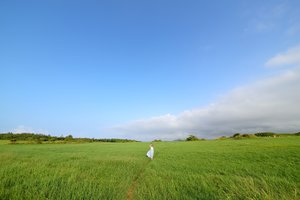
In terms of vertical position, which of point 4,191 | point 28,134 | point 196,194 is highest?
point 28,134

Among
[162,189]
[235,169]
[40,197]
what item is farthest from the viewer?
[235,169]

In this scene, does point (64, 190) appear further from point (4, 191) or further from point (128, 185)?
point (128, 185)

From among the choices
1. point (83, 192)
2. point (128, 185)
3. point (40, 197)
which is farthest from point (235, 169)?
point (40, 197)

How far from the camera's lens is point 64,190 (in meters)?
8.13

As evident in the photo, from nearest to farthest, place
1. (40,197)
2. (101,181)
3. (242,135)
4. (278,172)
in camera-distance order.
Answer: (40,197) → (101,181) → (278,172) → (242,135)

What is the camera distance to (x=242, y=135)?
71.8 metres

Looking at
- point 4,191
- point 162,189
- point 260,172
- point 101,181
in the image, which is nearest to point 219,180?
point 162,189

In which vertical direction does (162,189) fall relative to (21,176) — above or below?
below

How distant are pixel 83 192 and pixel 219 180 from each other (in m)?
6.95

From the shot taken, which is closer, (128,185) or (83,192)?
(83,192)

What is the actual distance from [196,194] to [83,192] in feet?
16.1

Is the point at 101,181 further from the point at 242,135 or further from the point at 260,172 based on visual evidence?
the point at 242,135

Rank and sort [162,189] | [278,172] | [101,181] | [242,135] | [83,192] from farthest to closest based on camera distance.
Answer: [242,135], [278,172], [101,181], [162,189], [83,192]

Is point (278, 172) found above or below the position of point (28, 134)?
below
